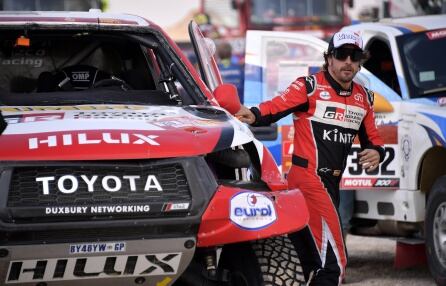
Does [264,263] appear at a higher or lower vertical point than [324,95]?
lower

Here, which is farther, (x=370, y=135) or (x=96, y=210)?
(x=370, y=135)

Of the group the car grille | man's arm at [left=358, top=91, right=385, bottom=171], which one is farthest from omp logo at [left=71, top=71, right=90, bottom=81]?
the car grille

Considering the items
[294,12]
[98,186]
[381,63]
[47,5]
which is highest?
[98,186]

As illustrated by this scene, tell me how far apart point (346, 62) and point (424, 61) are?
2.62 metres

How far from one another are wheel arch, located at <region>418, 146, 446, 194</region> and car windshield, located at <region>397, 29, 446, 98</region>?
1.56 ft

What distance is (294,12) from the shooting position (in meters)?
26.3

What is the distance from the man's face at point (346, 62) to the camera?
6867mm

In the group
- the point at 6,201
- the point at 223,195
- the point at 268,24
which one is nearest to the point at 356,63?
the point at 223,195

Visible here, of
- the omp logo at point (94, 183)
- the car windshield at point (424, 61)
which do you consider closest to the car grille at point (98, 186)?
the omp logo at point (94, 183)

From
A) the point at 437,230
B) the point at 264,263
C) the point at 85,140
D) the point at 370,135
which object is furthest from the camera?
the point at 437,230

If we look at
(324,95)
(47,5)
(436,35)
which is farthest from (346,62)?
(47,5)

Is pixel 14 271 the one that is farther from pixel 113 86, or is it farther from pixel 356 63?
pixel 356 63

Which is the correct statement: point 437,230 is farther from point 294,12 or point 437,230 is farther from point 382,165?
point 294,12

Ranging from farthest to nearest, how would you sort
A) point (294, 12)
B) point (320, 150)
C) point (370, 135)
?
point (294, 12) < point (370, 135) < point (320, 150)
